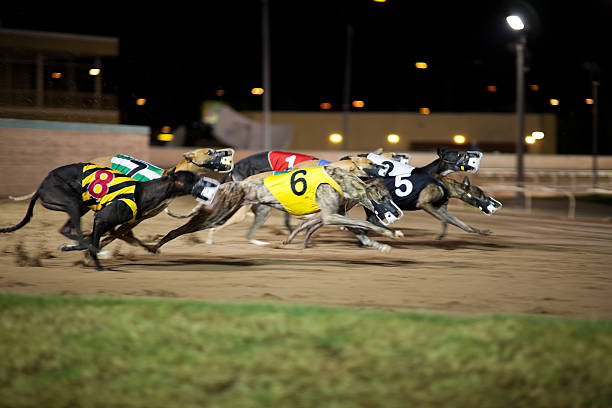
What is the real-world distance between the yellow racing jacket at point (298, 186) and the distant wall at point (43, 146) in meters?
11.8

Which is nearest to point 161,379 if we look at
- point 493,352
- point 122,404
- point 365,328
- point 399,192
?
point 122,404

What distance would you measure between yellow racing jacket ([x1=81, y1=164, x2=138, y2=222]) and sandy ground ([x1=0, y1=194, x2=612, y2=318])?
61 cm

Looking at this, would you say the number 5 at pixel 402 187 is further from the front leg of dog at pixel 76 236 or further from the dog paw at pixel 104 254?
the front leg of dog at pixel 76 236

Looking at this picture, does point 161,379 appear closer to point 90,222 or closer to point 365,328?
point 365,328

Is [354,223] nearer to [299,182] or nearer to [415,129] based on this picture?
[299,182]

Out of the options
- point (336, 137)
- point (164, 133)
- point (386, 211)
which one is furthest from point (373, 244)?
point (164, 133)

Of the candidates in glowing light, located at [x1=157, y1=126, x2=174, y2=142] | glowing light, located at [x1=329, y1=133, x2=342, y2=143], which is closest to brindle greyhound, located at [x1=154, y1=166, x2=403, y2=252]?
glowing light, located at [x1=329, y1=133, x2=342, y2=143]

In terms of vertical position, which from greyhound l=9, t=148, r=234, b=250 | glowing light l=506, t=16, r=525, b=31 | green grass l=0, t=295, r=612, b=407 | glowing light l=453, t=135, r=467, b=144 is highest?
glowing light l=506, t=16, r=525, b=31

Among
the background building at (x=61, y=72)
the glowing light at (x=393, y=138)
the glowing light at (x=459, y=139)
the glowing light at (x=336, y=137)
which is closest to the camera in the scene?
the background building at (x=61, y=72)

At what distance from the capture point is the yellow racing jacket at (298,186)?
777cm

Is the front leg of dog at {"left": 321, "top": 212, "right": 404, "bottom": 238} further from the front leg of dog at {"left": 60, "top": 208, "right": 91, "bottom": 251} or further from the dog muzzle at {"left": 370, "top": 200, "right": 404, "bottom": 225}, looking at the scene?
the front leg of dog at {"left": 60, "top": 208, "right": 91, "bottom": 251}

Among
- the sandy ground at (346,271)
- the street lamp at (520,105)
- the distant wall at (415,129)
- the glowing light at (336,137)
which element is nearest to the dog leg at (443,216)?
the sandy ground at (346,271)

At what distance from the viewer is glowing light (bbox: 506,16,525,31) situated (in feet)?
48.0

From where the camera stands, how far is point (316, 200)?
7.82 meters
